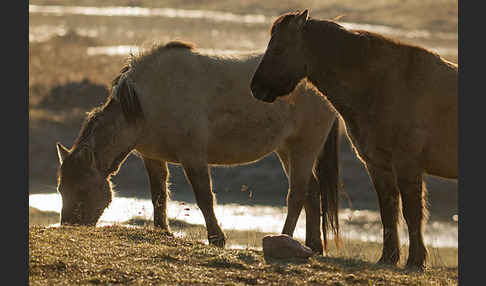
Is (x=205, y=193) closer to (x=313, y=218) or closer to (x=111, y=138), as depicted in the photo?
(x=111, y=138)

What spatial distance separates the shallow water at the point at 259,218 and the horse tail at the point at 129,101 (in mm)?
4424

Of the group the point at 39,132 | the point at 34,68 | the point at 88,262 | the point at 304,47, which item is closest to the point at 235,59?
the point at 304,47

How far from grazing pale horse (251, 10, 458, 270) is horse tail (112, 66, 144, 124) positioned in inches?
69.3

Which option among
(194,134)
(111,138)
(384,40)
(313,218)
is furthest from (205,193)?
(384,40)

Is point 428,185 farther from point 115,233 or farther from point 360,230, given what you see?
point 115,233

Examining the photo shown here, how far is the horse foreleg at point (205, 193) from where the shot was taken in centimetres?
909

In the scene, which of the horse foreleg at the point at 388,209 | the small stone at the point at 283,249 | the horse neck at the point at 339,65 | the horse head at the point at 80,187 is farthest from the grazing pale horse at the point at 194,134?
the small stone at the point at 283,249

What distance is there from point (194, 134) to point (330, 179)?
2179mm

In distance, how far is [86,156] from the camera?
8820 mm

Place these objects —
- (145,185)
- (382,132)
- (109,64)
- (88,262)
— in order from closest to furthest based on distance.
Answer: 1. (88,262)
2. (382,132)
3. (145,185)
4. (109,64)

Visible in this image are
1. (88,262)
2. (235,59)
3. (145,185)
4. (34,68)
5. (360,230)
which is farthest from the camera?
(34,68)

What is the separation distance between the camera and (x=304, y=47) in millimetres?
7910

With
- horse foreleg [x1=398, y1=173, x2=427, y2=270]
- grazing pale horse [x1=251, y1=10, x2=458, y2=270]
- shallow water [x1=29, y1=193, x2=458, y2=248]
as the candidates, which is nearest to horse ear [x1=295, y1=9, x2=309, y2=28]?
grazing pale horse [x1=251, y1=10, x2=458, y2=270]

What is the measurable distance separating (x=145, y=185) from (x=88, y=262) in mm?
11501
